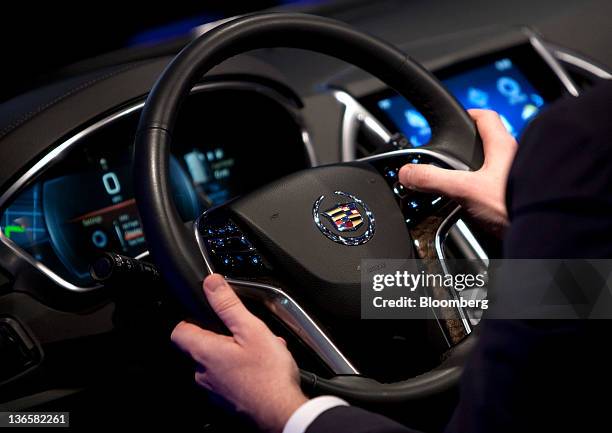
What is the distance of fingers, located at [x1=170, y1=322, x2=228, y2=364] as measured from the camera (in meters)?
0.87

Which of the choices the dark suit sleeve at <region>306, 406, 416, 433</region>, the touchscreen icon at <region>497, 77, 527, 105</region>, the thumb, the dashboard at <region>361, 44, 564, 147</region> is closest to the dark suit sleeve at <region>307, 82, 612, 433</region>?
the dark suit sleeve at <region>306, 406, 416, 433</region>

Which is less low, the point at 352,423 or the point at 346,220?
the point at 346,220

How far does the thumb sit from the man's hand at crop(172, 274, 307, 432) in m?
0.35

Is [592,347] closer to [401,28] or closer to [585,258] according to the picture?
[585,258]

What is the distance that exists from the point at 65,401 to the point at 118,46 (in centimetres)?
114

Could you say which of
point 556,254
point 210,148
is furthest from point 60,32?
point 556,254

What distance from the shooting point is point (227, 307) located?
86cm

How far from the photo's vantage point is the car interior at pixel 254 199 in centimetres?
96

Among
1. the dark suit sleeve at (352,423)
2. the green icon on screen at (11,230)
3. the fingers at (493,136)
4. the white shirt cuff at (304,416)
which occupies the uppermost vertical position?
the green icon on screen at (11,230)

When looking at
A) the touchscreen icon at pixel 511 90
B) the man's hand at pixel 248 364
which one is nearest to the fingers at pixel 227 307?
the man's hand at pixel 248 364

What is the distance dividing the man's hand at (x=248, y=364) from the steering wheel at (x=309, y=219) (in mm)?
23

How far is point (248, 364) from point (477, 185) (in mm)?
444

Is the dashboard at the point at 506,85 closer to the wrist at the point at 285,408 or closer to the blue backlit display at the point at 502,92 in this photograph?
the blue backlit display at the point at 502,92

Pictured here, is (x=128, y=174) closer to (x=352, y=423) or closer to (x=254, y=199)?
(x=254, y=199)
